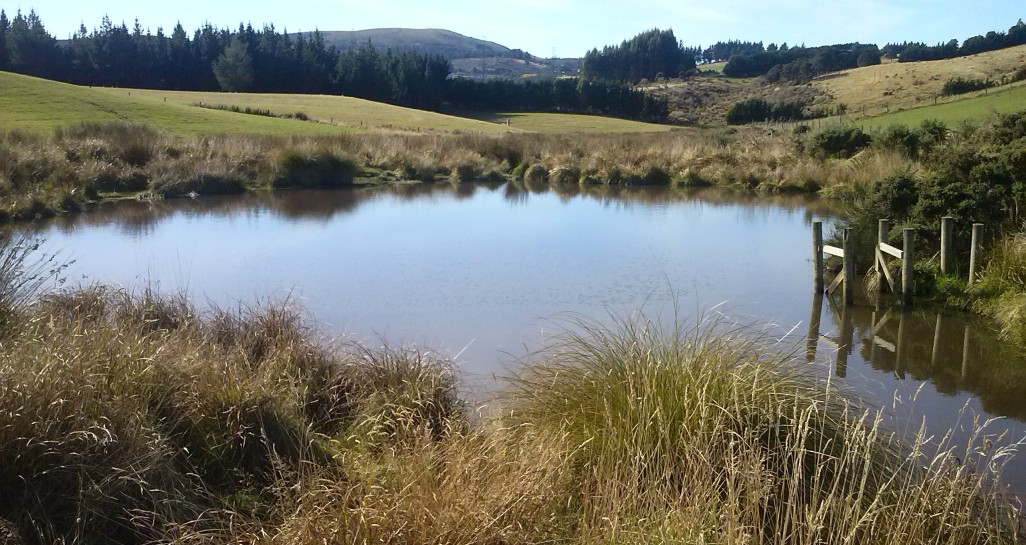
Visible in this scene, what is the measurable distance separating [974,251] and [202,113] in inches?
1533

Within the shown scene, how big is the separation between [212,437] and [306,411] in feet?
3.79

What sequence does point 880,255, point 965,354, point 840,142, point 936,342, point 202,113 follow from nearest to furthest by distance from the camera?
1. point 965,354
2. point 936,342
3. point 880,255
4. point 840,142
5. point 202,113

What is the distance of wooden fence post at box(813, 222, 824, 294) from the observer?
39.8 ft

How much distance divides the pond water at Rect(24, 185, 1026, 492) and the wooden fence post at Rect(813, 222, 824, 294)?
216 mm

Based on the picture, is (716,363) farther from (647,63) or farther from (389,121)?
(647,63)

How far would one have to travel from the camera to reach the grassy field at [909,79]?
5662 cm

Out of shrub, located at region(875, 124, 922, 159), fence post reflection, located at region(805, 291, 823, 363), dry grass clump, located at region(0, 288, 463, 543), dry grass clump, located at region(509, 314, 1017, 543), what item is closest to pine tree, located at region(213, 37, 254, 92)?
shrub, located at region(875, 124, 922, 159)

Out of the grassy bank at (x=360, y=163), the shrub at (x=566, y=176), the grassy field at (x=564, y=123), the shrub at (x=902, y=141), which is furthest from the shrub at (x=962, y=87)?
the shrub at (x=566, y=176)

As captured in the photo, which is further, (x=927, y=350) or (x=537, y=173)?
(x=537, y=173)

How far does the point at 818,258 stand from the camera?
12352 millimetres

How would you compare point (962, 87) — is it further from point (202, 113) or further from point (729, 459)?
point (729, 459)

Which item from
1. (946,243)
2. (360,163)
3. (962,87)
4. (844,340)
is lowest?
(844,340)

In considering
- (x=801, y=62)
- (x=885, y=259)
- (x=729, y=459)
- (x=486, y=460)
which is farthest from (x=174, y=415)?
(x=801, y=62)

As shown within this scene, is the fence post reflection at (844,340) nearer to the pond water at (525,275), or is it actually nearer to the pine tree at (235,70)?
the pond water at (525,275)
